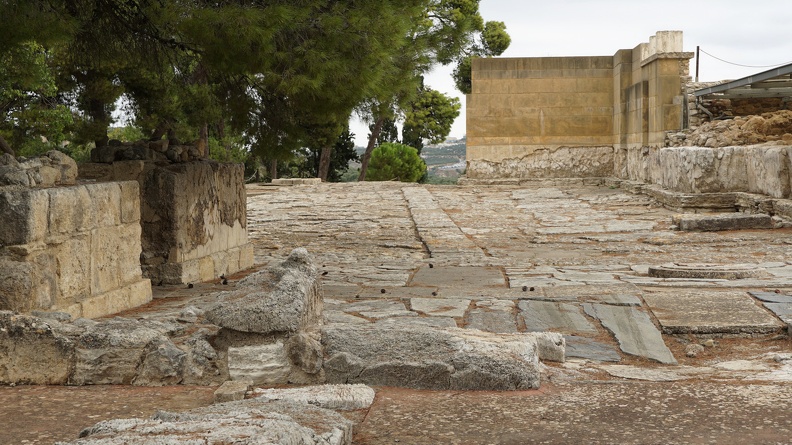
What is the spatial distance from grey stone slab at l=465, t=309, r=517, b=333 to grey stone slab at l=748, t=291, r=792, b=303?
70.1 inches

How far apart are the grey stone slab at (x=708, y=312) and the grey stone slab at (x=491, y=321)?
909 millimetres

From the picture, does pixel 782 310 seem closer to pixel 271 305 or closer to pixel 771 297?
pixel 771 297

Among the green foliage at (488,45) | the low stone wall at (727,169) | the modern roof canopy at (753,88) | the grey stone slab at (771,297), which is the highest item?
the green foliage at (488,45)

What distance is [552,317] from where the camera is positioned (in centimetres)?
553

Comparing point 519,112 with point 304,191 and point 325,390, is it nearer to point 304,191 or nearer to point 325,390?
point 304,191

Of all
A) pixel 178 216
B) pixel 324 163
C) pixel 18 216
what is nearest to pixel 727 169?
pixel 178 216

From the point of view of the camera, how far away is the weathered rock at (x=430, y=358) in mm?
3828

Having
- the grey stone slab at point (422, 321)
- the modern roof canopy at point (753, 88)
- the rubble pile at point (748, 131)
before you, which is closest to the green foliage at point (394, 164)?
the modern roof canopy at point (753, 88)

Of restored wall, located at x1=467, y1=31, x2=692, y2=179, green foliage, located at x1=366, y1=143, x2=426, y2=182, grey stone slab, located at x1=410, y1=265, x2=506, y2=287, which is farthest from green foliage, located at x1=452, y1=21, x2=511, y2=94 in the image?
grey stone slab, located at x1=410, y1=265, x2=506, y2=287

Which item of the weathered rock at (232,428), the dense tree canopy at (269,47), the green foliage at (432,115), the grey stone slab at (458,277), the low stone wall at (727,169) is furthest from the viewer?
the green foliage at (432,115)

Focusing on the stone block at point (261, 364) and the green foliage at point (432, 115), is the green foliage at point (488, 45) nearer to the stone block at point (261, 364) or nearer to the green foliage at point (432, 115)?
the green foliage at point (432, 115)

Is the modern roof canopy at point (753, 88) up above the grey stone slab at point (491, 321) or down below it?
above

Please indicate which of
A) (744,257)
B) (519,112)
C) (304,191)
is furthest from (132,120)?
(744,257)

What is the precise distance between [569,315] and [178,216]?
346 cm
